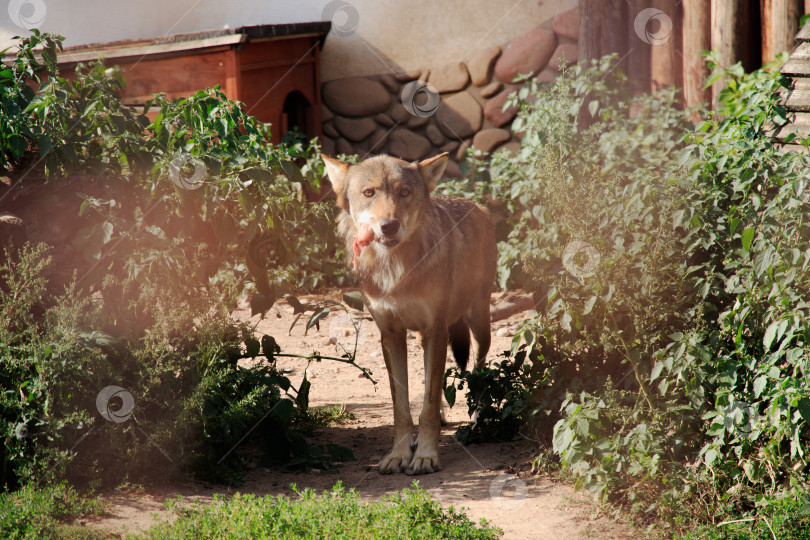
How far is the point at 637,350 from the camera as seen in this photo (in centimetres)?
395

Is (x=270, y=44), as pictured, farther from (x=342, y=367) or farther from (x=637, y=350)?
(x=637, y=350)

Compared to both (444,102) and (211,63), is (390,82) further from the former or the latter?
(211,63)

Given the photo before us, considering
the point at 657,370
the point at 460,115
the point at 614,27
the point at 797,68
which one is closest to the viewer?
the point at 657,370

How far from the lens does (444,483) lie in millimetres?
4367

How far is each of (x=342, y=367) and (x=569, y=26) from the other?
4890 mm

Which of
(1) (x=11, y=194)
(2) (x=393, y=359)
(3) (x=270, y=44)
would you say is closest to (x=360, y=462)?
(2) (x=393, y=359)

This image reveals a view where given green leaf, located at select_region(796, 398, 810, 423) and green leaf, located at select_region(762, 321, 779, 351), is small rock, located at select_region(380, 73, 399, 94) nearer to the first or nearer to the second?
green leaf, located at select_region(762, 321, 779, 351)

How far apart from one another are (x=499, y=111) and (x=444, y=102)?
0.69 m

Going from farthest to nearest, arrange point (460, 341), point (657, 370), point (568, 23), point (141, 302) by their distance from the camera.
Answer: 1. point (568, 23)
2. point (460, 341)
3. point (141, 302)
4. point (657, 370)

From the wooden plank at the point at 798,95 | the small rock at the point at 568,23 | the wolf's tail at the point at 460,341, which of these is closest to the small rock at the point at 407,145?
the small rock at the point at 568,23

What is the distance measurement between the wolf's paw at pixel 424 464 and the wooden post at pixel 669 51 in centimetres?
499

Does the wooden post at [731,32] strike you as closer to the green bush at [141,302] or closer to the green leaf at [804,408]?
the green bush at [141,302]

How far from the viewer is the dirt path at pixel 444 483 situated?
373 centimetres

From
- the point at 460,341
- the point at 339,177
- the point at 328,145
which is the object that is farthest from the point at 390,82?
the point at 339,177
